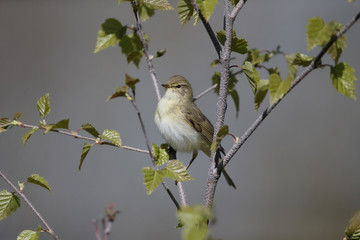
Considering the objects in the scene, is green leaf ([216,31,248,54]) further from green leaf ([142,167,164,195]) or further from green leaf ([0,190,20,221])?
green leaf ([0,190,20,221])

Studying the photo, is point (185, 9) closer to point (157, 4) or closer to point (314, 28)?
point (157, 4)

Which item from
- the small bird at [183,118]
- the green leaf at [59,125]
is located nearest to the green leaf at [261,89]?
the green leaf at [59,125]

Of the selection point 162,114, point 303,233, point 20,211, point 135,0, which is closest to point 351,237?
point 135,0

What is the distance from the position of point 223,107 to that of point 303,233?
2619mm

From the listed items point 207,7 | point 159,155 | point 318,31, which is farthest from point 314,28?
point 159,155

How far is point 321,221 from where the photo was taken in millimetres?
3264

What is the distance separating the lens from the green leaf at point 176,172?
83cm

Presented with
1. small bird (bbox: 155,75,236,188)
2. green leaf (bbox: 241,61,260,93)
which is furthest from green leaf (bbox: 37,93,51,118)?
small bird (bbox: 155,75,236,188)

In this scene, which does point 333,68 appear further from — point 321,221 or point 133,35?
point 321,221

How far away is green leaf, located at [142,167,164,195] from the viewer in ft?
2.66

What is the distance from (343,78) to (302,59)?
8 centimetres

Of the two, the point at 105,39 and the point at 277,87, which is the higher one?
the point at 105,39

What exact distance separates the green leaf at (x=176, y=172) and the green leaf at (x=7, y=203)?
317 millimetres

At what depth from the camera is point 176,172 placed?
850mm
